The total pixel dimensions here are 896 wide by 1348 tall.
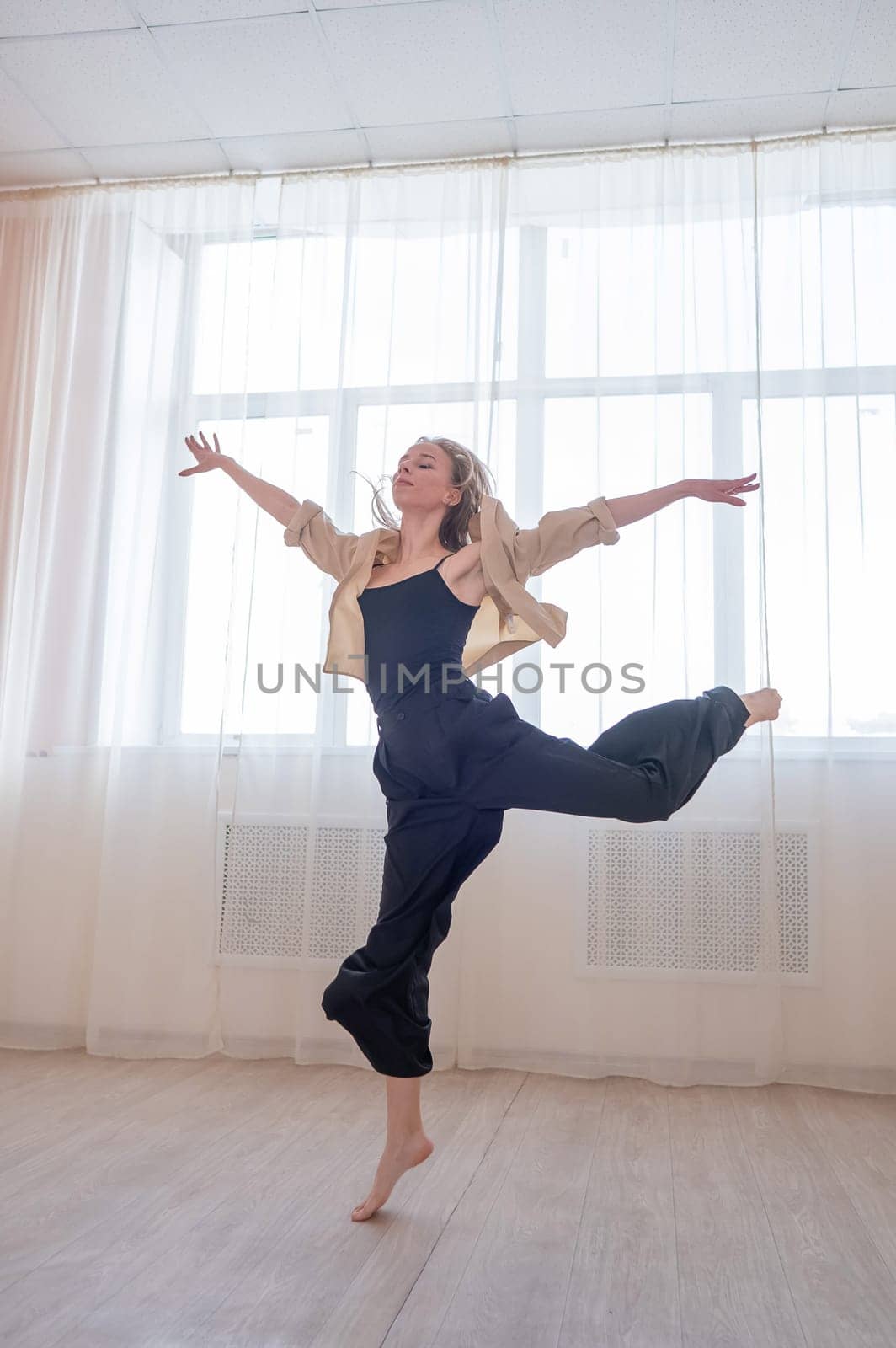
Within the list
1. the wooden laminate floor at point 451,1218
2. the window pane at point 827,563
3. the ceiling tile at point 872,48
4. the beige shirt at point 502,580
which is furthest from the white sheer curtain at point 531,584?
the beige shirt at point 502,580

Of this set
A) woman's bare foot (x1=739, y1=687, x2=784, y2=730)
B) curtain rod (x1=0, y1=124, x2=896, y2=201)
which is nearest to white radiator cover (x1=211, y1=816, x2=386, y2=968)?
woman's bare foot (x1=739, y1=687, x2=784, y2=730)

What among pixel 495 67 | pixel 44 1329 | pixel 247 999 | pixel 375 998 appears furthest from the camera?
pixel 247 999

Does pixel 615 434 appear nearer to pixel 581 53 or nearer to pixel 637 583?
pixel 637 583

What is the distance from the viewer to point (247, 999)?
310 centimetres

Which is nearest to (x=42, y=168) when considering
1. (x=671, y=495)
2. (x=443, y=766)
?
(x=671, y=495)

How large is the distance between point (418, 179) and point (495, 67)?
1.67ft

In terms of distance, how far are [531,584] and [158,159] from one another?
1861 mm

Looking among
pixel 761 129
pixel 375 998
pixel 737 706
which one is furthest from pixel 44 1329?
pixel 761 129

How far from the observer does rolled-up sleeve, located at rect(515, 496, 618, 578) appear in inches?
80.8

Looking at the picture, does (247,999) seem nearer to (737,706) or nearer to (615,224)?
(737,706)

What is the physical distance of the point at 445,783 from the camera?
6.29 feet

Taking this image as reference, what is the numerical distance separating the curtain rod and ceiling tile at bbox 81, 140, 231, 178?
0.09ft

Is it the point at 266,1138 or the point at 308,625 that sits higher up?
the point at 308,625

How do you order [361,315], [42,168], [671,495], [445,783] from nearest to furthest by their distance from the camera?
[445,783] < [671,495] < [361,315] < [42,168]
